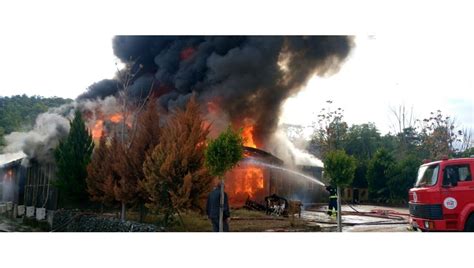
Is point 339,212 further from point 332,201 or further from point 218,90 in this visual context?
point 218,90

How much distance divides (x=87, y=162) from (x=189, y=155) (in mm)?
3278

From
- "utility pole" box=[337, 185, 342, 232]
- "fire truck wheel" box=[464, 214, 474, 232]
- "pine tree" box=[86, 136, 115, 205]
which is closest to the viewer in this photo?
"fire truck wheel" box=[464, 214, 474, 232]

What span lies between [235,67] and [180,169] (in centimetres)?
320

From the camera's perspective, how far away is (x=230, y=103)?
13.2m

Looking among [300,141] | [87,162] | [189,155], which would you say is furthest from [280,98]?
[87,162]

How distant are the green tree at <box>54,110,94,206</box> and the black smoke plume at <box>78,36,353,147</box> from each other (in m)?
0.99

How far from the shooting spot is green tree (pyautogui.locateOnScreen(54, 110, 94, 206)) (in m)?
13.3

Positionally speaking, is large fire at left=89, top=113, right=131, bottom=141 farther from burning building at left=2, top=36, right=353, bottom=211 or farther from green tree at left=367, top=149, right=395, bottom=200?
green tree at left=367, top=149, right=395, bottom=200

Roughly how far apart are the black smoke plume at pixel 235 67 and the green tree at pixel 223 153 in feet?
4.33

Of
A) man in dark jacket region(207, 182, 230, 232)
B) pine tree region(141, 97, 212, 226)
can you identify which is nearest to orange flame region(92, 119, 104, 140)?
pine tree region(141, 97, 212, 226)

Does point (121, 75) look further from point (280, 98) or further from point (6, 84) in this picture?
point (280, 98)

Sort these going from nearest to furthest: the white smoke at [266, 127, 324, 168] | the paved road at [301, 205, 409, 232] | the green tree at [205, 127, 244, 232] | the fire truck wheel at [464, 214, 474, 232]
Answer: the fire truck wheel at [464, 214, 474, 232] < the green tree at [205, 127, 244, 232] < the paved road at [301, 205, 409, 232] < the white smoke at [266, 127, 324, 168]

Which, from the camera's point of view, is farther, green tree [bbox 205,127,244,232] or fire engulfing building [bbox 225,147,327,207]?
fire engulfing building [bbox 225,147,327,207]
